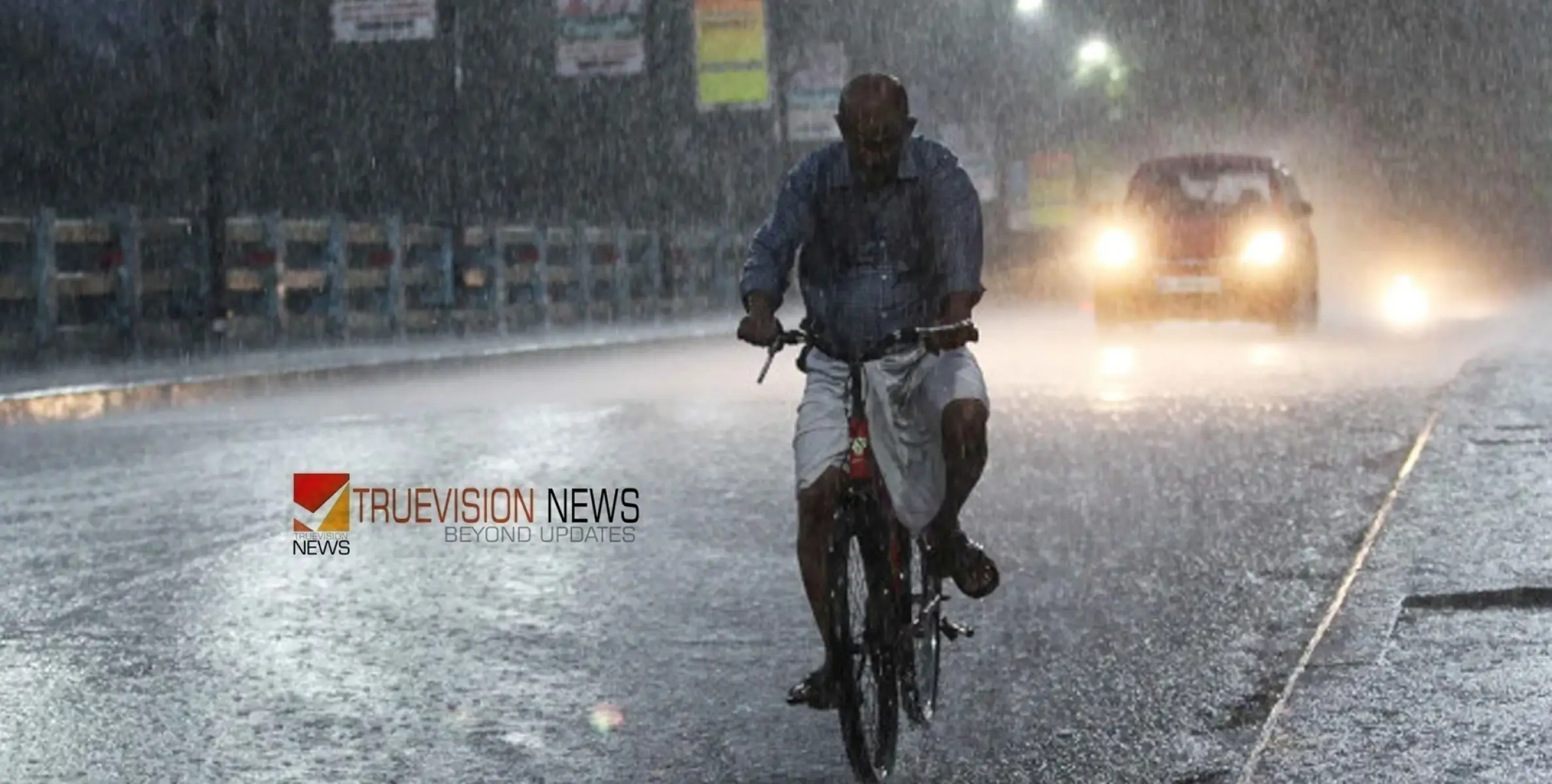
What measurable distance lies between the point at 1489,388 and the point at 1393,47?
118m

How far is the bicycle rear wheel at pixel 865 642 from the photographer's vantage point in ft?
18.9

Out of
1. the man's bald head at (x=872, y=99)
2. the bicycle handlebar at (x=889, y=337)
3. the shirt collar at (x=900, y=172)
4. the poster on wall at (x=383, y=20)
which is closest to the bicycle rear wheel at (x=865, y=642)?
the bicycle handlebar at (x=889, y=337)

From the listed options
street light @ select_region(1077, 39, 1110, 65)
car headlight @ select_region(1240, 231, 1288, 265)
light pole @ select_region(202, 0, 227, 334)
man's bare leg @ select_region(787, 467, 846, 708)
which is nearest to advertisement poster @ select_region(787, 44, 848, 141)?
light pole @ select_region(202, 0, 227, 334)

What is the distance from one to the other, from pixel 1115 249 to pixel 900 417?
19.1 metres

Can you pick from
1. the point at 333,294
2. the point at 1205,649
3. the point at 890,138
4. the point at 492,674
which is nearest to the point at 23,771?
the point at 492,674

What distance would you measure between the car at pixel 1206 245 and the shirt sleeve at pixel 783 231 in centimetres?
1852

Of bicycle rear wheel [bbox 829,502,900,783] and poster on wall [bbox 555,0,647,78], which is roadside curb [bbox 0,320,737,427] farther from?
bicycle rear wheel [bbox 829,502,900,783]

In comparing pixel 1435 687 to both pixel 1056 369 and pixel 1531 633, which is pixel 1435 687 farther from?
pixel 1056 369

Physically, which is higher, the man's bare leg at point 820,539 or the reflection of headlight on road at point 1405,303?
the man's bare leg at point 820,539

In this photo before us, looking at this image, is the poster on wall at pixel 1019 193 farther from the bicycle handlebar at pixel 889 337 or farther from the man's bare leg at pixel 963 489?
the bicycle handlebar at pixel 889 337

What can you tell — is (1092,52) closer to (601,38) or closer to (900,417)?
(601,38)

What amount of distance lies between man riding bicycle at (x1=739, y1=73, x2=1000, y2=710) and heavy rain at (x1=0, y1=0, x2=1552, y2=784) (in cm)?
1

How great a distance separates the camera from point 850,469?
5773 millimetres

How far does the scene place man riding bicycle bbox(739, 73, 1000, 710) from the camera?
19.3ft
